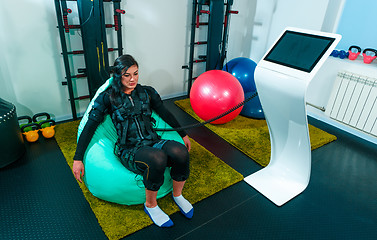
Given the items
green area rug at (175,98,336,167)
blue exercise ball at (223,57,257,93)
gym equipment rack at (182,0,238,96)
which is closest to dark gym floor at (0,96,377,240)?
green area rug at (175,98,336,167)

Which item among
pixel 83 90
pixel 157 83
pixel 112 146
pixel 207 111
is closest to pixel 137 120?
pixel 112 146

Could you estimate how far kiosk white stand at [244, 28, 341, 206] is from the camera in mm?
1568

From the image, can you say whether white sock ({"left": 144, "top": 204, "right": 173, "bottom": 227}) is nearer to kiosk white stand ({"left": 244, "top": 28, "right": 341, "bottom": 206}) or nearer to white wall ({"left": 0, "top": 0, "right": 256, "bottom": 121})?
kiosk white stand ({"left": 244, "top": 28, "right": 341, "bottom": 206})

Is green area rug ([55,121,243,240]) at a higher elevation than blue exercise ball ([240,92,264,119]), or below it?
below

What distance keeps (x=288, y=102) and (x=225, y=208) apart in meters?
0.89

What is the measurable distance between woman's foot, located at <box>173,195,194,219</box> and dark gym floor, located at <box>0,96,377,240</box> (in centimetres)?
5

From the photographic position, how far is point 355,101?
9.73 feet

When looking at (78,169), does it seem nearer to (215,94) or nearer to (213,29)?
(215,94)

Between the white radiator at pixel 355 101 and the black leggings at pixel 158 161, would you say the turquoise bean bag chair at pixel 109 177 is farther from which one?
the white radiator at pixel 355 101

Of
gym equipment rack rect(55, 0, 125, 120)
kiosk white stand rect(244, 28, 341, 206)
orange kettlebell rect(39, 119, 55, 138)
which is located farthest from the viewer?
orange kettlebell rect(39, 119, 55, 138)

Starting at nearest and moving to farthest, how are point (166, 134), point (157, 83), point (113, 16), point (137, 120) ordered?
point (137, 120) < point (166, 134) < point (113, 16) < point (157, 83)

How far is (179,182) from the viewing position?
1816mm

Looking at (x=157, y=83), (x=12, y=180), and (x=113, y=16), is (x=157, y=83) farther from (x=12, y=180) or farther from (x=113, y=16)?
(x=12, y=180)

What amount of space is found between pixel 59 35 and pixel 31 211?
1773 millimetres
